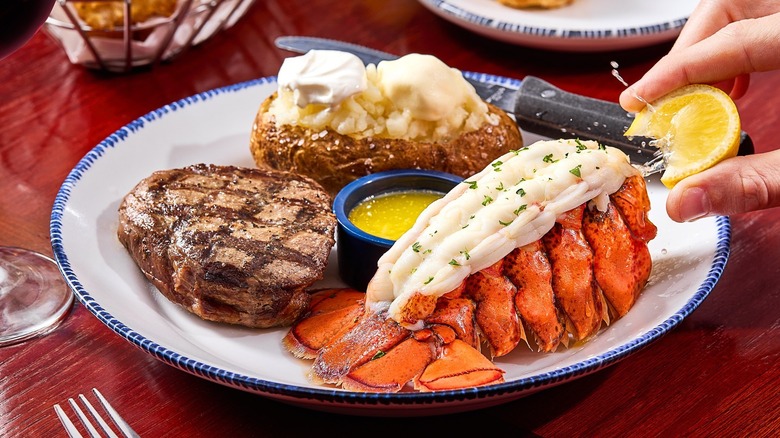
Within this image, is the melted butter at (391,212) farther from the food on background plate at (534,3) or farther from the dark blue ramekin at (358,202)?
the food on background plate at (534,3)

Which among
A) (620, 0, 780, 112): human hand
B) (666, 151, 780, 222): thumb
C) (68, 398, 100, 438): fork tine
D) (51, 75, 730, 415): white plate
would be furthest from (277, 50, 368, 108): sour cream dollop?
(68, 398, 100, 438): fork tine

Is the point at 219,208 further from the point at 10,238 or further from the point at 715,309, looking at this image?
the point at 715,309

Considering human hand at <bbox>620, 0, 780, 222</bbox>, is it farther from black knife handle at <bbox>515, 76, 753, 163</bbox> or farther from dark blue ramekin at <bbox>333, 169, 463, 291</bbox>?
dark blue ramekin at <bbox>333, 169, 463, 291</bbox>

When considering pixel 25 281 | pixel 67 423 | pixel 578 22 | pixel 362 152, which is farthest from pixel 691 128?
pixel 578 22

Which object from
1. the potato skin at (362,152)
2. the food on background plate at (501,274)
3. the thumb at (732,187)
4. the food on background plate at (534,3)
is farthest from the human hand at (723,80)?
the food on background plate at (534,3)

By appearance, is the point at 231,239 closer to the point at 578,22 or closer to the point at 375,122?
the point at 375,122
